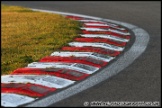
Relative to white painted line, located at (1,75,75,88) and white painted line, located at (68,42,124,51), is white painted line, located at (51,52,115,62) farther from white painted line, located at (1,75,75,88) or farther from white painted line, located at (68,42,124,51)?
white painted line, located at (1,75,75,88)

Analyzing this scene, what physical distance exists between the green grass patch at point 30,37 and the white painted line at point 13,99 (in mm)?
1271

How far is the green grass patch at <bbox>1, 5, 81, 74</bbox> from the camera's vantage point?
8.75 m

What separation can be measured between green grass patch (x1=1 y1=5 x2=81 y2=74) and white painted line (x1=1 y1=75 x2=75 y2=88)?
0.45 metres

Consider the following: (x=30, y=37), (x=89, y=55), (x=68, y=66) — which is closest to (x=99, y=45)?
(x=89, y=55)

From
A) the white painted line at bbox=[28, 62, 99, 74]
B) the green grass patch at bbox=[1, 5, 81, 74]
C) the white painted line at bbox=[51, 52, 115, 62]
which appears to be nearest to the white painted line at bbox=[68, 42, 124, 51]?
the green grass patch at bbox=[1, 5, 81, 74]

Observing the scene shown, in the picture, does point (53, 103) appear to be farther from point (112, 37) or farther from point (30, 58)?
point (112, 37)

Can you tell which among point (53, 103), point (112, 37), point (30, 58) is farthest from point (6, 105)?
point (112, 37)

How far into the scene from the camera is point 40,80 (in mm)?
7281

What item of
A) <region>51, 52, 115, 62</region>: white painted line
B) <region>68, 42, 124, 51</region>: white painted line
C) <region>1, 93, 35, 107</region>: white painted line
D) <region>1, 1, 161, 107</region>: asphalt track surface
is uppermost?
<region>68, 42, 124, 51</region>: white painted line

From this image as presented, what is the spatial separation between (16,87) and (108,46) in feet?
11.1

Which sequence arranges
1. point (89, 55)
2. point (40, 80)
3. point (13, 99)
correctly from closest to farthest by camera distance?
point (13, 99), point (40, 80), point (89, 55)

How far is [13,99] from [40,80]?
2.97 ft

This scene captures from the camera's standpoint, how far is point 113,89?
6.88 metres

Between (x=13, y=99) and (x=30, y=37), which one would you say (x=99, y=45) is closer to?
(x=30, y=37)
